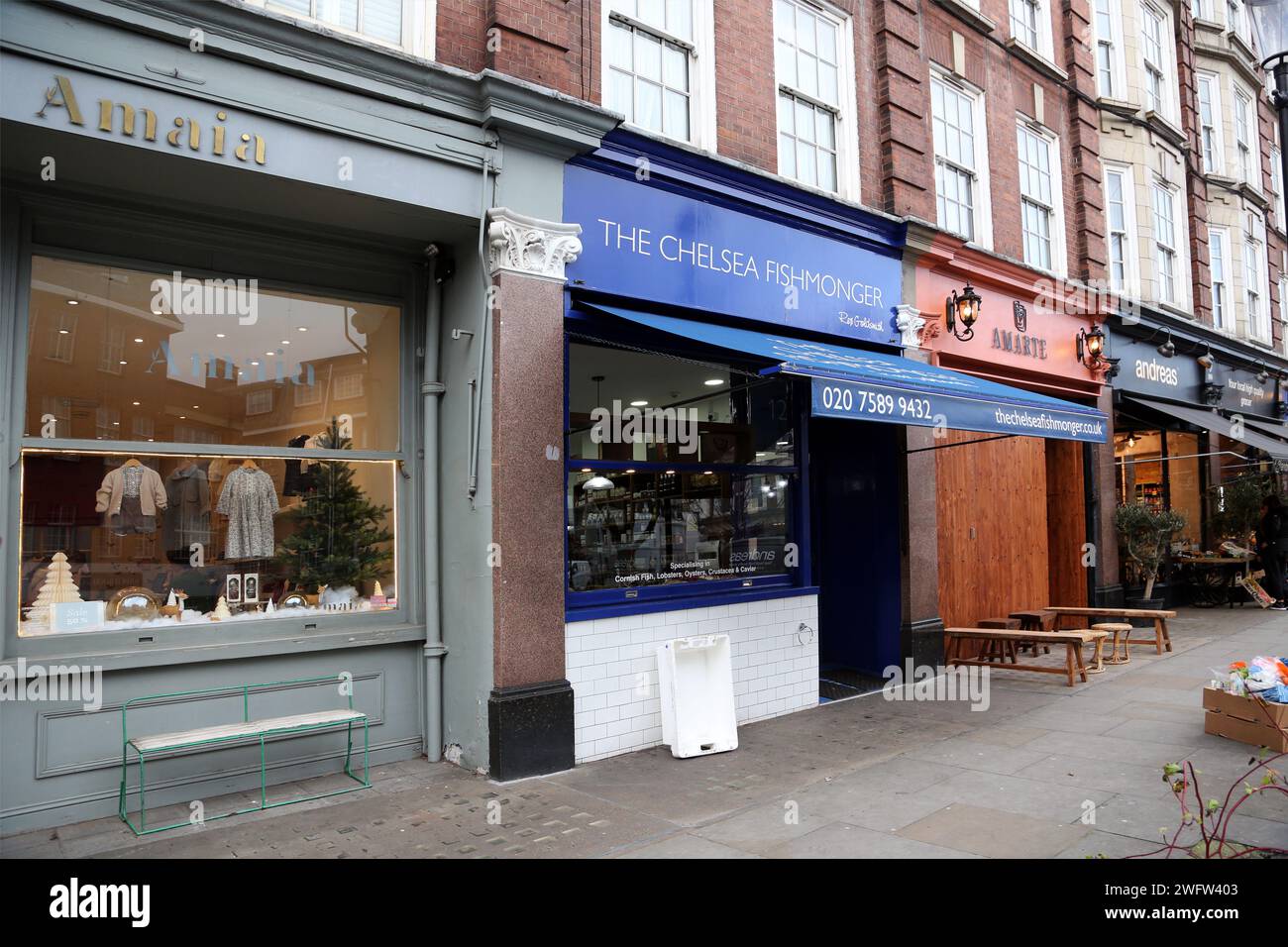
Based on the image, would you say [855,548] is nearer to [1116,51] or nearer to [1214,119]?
[1116,51]

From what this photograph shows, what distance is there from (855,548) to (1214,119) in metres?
15.4

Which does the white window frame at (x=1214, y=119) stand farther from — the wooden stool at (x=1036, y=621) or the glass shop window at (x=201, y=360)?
the glass shop window at (x=201, y=360)

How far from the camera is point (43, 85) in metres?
4.78

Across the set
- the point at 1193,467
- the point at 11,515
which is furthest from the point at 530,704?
the point at 1193,467

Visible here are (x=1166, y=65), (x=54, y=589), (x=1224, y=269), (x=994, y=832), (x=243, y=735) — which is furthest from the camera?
(x=1224, y=269)

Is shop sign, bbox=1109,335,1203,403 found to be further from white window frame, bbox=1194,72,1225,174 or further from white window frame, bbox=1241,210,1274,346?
white window frame, bbox=1194,72,1225,174

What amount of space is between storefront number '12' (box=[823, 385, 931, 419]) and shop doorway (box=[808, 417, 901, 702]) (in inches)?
124

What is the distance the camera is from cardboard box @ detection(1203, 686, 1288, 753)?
21.0 feet

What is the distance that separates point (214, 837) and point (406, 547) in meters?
2.52

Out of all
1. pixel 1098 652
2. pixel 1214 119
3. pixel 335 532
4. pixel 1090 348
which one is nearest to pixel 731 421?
pixel 335 532

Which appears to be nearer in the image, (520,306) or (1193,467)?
(520,306)

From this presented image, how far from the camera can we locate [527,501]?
6465 millimetres

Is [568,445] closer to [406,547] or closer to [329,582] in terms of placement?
[406,547]

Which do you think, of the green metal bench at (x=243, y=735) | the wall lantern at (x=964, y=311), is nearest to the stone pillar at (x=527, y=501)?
the green metal bench at (x=243, y=735)
